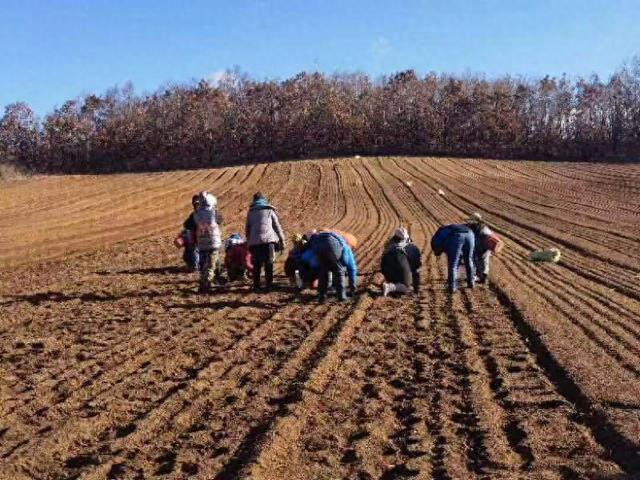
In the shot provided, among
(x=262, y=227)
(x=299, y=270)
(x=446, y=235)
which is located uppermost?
(x=262, y=227)

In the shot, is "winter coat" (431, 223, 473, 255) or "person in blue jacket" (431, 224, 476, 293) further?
"winter coat" (431, 223, 473, 255)

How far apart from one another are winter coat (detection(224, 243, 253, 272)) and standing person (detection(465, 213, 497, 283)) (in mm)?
4018

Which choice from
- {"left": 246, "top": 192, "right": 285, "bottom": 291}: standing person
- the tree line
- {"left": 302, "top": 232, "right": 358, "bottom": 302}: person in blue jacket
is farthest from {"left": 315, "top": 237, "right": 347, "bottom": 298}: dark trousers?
the tree line

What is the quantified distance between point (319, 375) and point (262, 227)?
15.1ft

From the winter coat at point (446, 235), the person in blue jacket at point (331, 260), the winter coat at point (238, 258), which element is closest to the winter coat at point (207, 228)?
the winter coat at point (238, 258)

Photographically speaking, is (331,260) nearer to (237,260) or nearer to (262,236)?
(262,236)

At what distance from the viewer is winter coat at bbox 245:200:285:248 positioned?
10258 mm

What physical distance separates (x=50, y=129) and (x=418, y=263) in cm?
7079

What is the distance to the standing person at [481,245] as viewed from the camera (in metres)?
11.1

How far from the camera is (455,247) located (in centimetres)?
1035

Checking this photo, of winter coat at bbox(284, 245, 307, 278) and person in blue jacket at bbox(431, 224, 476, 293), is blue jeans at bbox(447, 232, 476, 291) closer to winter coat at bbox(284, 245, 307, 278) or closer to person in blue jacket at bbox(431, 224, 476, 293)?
person in blue jacket at bbox(431, 224, 476, 293)

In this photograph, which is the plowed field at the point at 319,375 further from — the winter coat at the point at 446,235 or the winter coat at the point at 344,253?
the winter coat at the point at 446,235

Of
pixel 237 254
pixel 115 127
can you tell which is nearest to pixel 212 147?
pixel 115 127

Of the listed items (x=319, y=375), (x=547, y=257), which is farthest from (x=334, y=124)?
(x=319, y=375)
